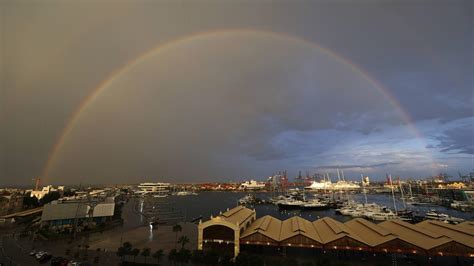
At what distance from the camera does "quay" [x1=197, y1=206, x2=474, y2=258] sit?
79.0 feet

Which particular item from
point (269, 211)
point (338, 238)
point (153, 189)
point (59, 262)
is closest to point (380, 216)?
point (269, 211)

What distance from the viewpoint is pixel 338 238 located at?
1012 inches

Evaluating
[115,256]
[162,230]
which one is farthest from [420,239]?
[162,230]

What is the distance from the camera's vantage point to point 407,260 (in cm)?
2645

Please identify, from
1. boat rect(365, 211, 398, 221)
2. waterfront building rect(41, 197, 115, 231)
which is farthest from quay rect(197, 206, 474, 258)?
boat rect(365, 211, 398, 221)

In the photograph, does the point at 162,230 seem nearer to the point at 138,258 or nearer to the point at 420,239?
the point at 138,258

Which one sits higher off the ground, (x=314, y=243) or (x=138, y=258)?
(x=314, y=243)

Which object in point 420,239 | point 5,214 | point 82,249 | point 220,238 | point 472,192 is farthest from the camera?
point 472,192

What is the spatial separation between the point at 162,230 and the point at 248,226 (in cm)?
1979

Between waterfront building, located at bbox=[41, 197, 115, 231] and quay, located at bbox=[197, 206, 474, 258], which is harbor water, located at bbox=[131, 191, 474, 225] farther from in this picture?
quay, located at bbox=[197, 206, 474, 258]

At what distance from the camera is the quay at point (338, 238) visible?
24078 millimetres

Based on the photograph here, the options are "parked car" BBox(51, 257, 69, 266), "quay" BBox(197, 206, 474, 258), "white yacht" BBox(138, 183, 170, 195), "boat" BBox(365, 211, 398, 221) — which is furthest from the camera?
"white yacht" BBox(138, 183, 170, 195)

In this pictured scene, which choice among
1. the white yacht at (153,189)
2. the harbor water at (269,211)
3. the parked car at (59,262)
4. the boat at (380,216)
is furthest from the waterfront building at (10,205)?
the white yacht at (153,189)

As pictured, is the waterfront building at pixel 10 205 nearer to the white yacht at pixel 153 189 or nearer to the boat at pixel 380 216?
the boat at pixel 380 216
